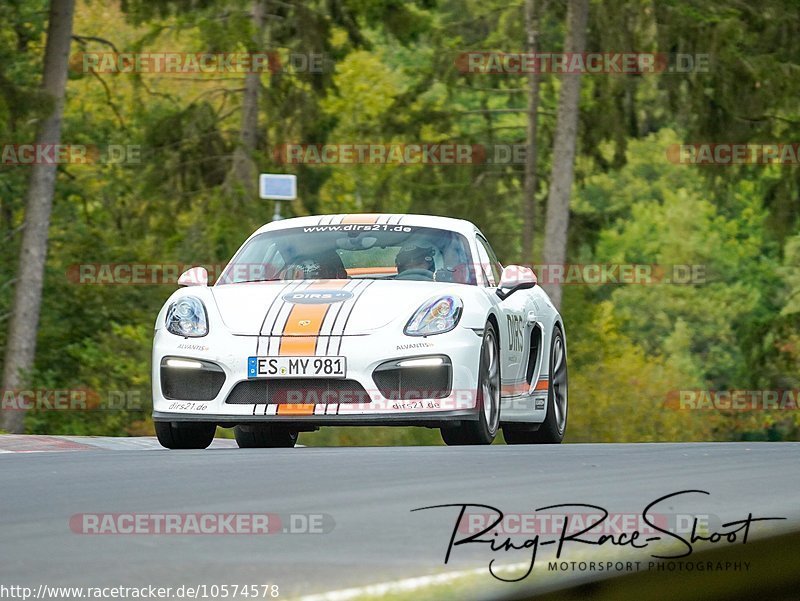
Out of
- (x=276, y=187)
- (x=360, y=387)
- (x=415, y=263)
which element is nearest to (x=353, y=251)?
(x=415, y=263)

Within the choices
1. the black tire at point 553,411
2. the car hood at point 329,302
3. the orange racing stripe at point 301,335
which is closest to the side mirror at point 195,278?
the car hood at point 329,302

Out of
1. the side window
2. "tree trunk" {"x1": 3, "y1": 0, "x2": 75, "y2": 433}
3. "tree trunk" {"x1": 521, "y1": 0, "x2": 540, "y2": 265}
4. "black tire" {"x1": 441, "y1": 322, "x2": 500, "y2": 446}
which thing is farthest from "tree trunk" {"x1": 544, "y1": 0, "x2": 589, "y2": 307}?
"black tire" {"x1": 441, "y1": 322, "x2": 500, "y2": 446}

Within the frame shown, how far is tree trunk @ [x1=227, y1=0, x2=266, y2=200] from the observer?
1335 inches

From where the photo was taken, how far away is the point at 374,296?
10727 millimetres

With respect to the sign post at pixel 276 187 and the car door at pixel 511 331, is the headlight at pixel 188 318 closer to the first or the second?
the car door at pixel 511 331

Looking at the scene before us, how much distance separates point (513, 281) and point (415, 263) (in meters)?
0.66

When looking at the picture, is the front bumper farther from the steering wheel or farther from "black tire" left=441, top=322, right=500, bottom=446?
the steering wheel

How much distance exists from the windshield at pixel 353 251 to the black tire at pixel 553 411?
1652mm

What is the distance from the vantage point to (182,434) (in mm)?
11109

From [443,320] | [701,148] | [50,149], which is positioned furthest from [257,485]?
[701,148]

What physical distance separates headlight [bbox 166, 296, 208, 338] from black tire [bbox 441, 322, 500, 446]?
1.60 meters

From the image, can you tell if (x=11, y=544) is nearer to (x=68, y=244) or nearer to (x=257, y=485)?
(x=257, y=485)

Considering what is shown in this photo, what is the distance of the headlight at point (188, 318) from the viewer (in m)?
10.7

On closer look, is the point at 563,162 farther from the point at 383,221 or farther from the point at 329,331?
the point at 329,331
